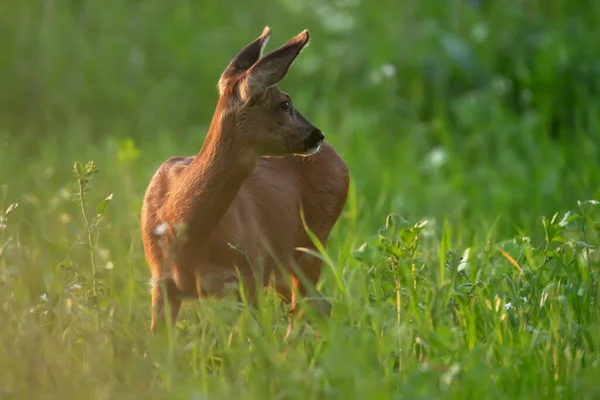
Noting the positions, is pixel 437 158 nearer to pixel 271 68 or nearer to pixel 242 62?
pixel 242 62

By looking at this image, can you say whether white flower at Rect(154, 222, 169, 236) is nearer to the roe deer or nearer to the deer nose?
the roe deer

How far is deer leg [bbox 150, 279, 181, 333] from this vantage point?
423cm

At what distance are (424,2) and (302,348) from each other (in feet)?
22.2

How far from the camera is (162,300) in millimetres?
4246

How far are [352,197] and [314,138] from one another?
4.81ft

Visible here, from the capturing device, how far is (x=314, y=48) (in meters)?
9.49

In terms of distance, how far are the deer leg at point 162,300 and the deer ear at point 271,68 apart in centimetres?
80

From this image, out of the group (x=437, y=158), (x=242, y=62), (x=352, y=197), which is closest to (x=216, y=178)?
(x=242, y=62)

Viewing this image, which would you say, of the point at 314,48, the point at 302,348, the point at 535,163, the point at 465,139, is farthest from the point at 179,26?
the point at 302,348

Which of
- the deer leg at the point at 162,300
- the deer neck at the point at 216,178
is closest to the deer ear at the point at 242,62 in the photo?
the deer neck at the point at 216,178

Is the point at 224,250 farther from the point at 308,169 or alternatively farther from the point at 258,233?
the point at 308,169

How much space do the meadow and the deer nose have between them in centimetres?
41

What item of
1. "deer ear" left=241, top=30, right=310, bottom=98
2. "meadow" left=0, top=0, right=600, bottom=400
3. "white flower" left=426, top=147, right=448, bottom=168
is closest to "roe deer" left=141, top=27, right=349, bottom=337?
"deer ear" left=241, top=30, right=310, bottom=98

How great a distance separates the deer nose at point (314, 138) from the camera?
4.15 m
